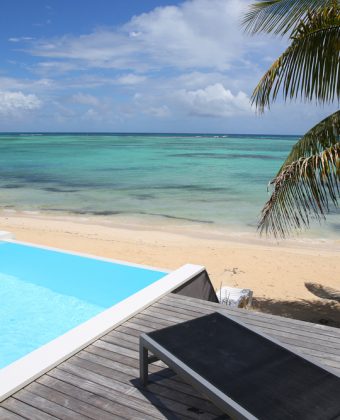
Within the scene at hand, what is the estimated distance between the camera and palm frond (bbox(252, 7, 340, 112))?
449cm

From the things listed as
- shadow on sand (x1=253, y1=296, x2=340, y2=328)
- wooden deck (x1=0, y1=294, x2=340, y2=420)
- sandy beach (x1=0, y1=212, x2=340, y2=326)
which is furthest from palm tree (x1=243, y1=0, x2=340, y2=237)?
sandy beach (x1=0, y1=212, x2=340, y2=326)

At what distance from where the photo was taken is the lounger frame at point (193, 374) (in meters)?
2.14

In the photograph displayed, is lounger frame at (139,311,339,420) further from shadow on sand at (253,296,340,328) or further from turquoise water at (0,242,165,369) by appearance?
shadow on sand at (253,296,340,328)

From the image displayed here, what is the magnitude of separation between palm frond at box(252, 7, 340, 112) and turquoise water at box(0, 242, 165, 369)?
2.92 metres

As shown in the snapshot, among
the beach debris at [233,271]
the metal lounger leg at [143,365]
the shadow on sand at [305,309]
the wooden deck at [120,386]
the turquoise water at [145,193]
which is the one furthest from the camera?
the turquoise water at [145,193]

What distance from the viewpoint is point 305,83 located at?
4777 millimetres

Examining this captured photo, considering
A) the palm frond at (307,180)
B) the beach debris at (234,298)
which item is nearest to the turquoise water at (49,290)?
the beach debris at (234,298)

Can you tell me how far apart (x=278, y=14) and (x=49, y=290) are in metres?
5.14

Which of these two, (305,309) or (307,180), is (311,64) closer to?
(307,180)

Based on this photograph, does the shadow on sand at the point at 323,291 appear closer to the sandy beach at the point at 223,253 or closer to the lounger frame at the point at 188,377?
the sandy beach at the point at 223,253

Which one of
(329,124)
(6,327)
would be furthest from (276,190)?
(6,327)

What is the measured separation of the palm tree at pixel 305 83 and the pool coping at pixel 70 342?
5.59ft

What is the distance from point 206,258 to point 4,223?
7.24 m

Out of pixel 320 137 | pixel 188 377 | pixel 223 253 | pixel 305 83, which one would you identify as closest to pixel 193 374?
pixel 188 377
